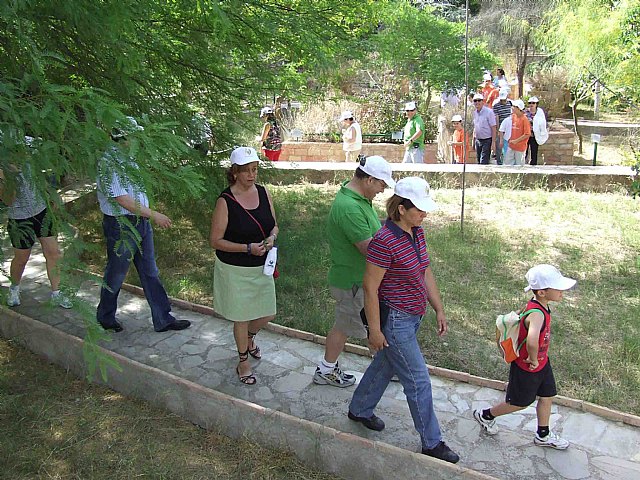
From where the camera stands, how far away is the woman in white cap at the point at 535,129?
12922 millimetres

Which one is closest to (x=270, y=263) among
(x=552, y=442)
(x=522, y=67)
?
(x=552, y=442)

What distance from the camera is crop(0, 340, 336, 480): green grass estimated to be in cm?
391

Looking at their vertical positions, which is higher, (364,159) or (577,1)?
(577,1)

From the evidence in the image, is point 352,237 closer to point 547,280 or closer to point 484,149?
point 547,280

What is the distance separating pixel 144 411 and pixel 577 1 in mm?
11031

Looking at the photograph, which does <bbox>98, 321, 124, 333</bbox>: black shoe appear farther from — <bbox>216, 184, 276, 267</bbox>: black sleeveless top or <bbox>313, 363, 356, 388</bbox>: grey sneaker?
<bbox>313, 363, 356, 388</bbox>: grey sneaker

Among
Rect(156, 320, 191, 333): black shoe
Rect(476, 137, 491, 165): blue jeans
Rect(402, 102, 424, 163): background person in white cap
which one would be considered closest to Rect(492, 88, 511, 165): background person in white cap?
Rect(476, 137, 491, 165): blue jeans

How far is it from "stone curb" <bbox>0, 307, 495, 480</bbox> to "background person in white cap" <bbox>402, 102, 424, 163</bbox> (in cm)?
842

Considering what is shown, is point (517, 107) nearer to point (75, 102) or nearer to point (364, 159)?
point (364, 159)

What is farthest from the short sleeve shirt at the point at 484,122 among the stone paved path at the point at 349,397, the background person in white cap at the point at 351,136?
the stone paved path at the point at 349,397

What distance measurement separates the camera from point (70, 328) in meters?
5.67

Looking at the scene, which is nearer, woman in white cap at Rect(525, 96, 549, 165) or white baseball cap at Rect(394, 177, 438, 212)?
white baseball cap at Rect(394, 177, 438, 212)

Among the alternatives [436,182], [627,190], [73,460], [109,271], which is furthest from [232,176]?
[627,190]

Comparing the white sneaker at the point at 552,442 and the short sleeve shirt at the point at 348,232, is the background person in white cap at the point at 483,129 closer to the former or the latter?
the short sleeve shirt at the point at 348,232
